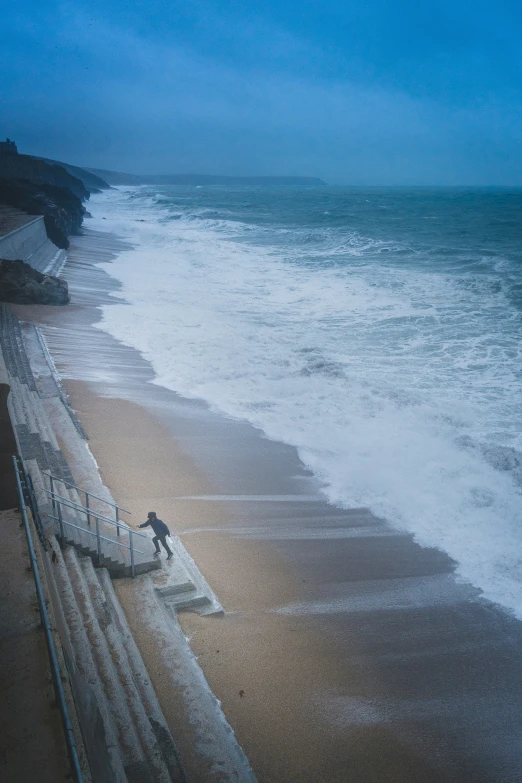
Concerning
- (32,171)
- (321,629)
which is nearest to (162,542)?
(321,629)

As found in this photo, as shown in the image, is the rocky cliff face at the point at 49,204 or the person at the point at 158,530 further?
the rocky cliff face at the point at 49,204

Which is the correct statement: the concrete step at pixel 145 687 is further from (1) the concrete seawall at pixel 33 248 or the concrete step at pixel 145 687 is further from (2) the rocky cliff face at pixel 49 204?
(2) the rocky cliff face at pixel 49 204

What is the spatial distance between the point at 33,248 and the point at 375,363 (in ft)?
75.8

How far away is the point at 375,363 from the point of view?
16703mm

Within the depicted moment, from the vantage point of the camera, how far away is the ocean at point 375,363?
377 inches

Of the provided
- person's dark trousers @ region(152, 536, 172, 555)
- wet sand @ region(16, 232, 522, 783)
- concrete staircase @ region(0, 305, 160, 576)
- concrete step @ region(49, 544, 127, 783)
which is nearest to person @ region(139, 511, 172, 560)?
person's dark trousers @ region(152, 536, 172, 555)

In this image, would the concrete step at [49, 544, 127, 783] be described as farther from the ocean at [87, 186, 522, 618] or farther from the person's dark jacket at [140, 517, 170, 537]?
the ocean at [87, 186, 522, 618]

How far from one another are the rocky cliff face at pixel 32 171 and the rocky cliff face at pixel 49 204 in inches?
402

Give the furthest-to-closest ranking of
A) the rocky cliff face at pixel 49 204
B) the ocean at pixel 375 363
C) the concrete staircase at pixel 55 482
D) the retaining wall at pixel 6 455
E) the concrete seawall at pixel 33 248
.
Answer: the rocky cliff face at pixel 49 204 → the concrete seawall at pixel 33 248 → the ocean at pixel 375 363 → the concrete staircase at pixel 55 482 → the retaining wall at pixel 6 455

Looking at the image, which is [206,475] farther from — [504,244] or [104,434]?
[504,244]

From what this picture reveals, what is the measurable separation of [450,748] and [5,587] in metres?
5.21

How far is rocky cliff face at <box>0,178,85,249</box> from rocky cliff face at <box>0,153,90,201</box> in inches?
402

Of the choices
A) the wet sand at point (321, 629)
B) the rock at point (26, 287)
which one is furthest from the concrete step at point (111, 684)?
the rock at point (26, 287)

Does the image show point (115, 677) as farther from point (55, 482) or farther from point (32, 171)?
point (32, 171)
